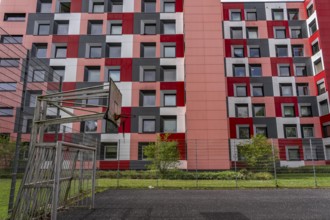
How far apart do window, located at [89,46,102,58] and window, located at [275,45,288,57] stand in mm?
20056

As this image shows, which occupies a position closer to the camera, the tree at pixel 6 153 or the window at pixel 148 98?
the tree at pixel 6 153

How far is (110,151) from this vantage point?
83.1ft

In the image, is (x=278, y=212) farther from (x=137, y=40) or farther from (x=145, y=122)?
(x=137, y=40)

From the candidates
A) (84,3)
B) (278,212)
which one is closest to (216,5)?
(84,3)

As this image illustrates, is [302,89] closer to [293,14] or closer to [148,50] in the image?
[293,14]

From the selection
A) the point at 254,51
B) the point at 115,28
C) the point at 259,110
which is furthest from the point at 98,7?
the point at 259,110

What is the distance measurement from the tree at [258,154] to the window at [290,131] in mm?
7132

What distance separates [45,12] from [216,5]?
18264 millimetres

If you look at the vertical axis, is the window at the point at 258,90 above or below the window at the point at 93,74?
below

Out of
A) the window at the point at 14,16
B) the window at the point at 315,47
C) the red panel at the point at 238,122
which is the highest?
the window at the point at 14,16

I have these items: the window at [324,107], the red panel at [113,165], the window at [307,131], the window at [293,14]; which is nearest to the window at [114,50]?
the red panel at [113,165]

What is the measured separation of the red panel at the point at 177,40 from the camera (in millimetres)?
27219

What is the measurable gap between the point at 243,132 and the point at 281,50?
35.7 ft

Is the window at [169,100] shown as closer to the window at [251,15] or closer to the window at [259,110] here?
the window at [259,110]
